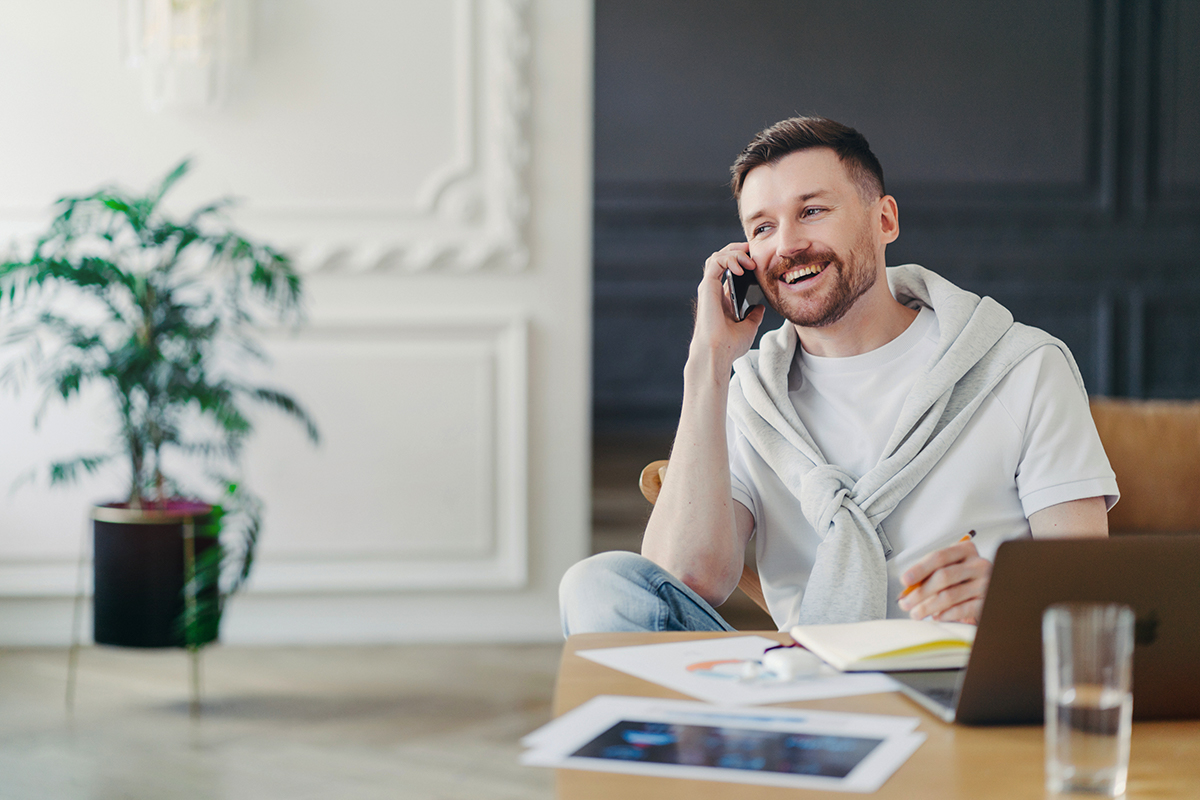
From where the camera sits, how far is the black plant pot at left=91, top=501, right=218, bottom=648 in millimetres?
2492

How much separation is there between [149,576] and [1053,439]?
1968 mm

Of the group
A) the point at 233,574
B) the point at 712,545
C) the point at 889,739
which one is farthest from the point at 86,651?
the point at 889,739

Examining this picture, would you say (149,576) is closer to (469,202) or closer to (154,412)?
(154,412)

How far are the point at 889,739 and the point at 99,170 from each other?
9.51ft

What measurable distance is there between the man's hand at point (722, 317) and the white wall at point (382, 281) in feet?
5.30

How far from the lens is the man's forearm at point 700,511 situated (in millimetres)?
1390

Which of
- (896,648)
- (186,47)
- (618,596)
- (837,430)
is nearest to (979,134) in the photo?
(186,47)

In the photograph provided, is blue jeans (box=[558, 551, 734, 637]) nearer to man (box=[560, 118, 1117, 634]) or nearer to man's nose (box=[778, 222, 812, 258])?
man (box=[560, 118, 1117, 634])

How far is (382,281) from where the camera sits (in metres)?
3.09

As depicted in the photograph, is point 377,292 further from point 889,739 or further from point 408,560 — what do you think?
point 889,739

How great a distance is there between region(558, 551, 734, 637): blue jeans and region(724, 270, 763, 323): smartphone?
1.48 feet

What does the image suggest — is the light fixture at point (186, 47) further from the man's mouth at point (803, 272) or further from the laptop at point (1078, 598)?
the laptop at point (1078, 598)

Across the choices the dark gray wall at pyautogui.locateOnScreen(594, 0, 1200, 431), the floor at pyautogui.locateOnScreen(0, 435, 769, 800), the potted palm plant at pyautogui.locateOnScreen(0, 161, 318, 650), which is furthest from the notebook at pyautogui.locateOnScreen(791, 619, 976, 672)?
the dark gray wall at pyautogui.locateOnScreen(594, 0, 1200, 431)

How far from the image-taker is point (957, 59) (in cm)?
533
